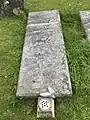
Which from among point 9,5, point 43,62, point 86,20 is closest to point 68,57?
point 43,62

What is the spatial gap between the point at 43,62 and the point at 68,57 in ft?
1.01

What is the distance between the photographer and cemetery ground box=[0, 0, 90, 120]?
2.70m

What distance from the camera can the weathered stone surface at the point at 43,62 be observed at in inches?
112

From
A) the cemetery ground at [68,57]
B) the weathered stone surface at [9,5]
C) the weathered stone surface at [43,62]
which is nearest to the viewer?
the cemetery ground at [68,57]

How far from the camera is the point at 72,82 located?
2980mm

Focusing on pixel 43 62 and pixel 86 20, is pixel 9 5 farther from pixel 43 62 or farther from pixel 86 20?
pixel 43 62

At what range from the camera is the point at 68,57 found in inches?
132

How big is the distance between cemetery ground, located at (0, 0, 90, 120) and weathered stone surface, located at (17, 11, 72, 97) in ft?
0.30

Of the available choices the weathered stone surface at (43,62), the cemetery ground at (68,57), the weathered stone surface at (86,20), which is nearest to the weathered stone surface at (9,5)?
the cemetery ground at (68,57)

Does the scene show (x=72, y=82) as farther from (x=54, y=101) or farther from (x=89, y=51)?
(x=89, y=51)

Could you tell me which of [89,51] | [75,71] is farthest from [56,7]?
[75,71]

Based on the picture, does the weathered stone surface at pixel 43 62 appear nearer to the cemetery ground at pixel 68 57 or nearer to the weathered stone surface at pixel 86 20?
the cemetery ground at pixel 68 57

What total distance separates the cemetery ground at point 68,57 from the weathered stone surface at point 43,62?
9 cm

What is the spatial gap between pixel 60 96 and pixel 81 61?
0.64 m
